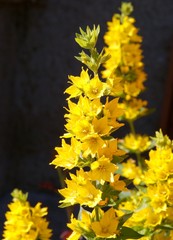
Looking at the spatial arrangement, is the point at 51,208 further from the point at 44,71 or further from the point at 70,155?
the point at 70,155

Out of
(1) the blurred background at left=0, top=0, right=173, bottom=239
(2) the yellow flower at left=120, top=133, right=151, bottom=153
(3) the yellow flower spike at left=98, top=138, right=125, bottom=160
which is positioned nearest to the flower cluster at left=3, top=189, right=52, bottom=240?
(3) the yellow flower spike at left=98, top=138, right=125, bottom=160

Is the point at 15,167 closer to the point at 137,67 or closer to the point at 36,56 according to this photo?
the point at 36,56

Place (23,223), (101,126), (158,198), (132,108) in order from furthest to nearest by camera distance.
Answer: (132,108) → (23,223) → (158,198) → (101,126)

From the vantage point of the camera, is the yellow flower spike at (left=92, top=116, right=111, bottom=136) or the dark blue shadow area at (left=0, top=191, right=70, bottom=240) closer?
the yellow flower spike at (left=92, top=116, right=111, bottom=136)

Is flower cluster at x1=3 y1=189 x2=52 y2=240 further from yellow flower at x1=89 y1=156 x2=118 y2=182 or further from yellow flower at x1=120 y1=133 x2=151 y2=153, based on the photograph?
yellow flower at x1=120 y1=133 x2=151 y2=153

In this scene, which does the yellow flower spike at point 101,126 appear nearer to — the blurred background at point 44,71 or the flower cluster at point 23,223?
the flower cluster at point 23,223

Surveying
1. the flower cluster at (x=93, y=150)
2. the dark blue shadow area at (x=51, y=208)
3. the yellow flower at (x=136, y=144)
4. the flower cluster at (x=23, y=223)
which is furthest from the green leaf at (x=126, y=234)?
the dark blue shadow area at (x=51, y=208)

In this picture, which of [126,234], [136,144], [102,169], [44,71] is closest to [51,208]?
[44,71]
